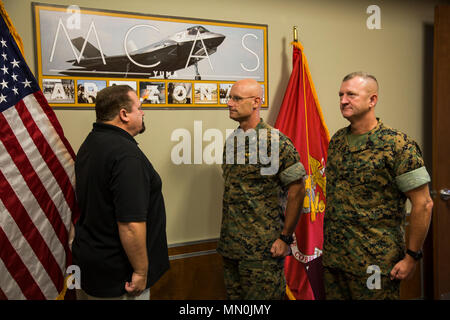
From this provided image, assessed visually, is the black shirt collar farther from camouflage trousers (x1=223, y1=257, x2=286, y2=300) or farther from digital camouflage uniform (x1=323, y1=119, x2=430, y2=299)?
digital camouflage uniform (x1=323, y1=119, x2=430, y2=299)

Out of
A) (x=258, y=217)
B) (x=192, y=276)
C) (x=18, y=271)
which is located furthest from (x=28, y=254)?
(x=258, y=217)

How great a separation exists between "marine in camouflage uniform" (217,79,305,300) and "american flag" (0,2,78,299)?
0.84m

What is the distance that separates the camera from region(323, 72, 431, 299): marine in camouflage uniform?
1.54 m

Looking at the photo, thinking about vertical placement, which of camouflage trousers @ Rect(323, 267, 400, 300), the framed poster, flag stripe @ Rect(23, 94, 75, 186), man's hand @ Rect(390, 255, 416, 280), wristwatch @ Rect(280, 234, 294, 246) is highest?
the framed poster

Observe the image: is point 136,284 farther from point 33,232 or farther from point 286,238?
point 286,238

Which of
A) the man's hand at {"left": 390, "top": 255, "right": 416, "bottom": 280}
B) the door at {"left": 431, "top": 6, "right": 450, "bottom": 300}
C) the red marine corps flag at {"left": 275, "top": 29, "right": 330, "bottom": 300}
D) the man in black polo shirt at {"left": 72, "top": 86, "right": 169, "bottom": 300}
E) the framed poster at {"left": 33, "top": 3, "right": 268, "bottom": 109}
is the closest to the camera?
the man in black polo shirt at {"left": 72, "top": 86, "right": 169, "bottom": 300}

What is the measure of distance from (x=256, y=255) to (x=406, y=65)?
2.02 meters

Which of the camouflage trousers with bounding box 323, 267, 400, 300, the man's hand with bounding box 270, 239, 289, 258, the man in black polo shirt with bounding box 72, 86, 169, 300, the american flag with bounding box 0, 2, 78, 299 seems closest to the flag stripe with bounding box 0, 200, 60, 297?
the american flag with bounding box 0, 2, 78, 299

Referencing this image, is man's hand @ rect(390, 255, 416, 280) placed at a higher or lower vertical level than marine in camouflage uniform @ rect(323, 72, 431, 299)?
lower

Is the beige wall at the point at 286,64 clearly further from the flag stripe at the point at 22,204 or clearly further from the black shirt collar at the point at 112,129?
the black shirt collar at the point at 112,129

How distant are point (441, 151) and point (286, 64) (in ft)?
4.37

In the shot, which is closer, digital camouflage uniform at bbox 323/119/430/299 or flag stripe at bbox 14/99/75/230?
digital camouflage uniform at bbox 323/119/430/299

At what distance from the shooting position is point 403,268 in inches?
60.4

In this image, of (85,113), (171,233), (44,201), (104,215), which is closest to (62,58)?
(85,113)
